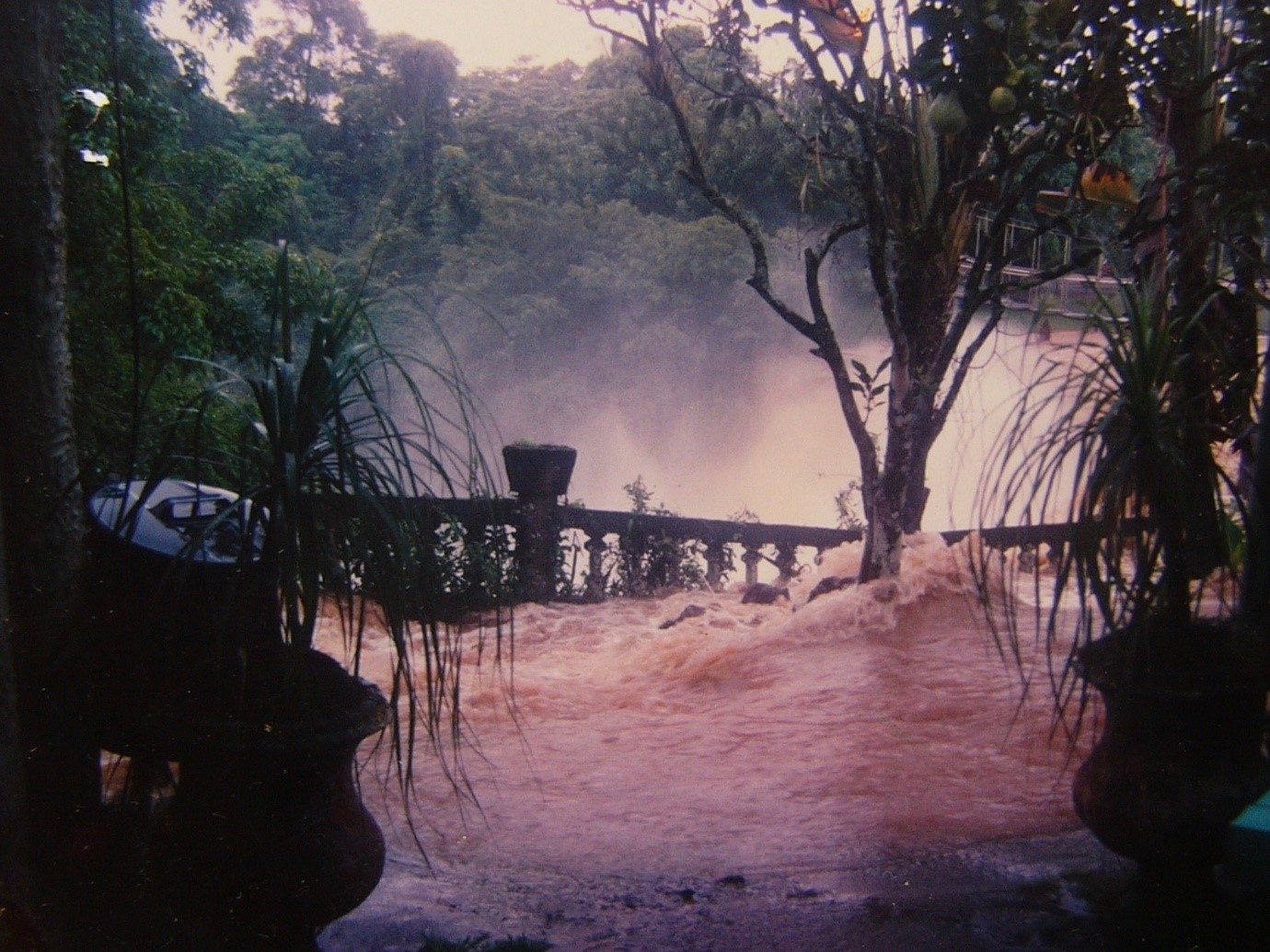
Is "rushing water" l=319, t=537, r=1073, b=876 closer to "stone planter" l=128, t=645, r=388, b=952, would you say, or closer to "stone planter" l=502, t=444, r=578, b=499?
"stone planter" l=128, t=645, r=388, b=952

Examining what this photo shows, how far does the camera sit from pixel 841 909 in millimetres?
2596

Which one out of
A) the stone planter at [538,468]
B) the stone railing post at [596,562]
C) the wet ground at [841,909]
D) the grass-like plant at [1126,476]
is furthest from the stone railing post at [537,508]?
the grass-like plant at [1126,476]

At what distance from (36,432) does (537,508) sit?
5.32 m

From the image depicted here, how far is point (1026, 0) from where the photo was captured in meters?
3.75

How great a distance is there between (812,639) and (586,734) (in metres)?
1.44

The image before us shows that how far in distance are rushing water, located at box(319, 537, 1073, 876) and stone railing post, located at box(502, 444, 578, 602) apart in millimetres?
914

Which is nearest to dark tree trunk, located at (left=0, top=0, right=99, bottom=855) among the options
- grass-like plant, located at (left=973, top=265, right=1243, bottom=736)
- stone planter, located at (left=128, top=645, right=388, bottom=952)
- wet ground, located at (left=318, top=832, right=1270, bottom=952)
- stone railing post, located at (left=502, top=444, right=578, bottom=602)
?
stone planter, located at (left=128, top=645, right=388, bottom=952)

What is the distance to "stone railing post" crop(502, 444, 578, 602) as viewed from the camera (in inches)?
287

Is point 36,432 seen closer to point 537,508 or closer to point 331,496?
point 331,496

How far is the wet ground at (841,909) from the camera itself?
2.34 m

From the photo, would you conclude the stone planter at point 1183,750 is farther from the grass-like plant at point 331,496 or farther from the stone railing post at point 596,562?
the stone railing post at point 596,562

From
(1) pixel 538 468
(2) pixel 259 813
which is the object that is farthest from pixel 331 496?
(1) pixel 538 468

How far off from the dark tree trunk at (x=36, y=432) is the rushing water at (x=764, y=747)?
950 mm

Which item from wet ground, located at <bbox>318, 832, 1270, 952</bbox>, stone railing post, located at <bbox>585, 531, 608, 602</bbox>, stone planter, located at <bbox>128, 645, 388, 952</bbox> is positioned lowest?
wet ground, located at <bbox>318, 832, 1270, 952</bbox>
